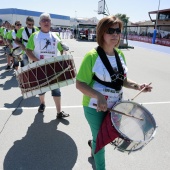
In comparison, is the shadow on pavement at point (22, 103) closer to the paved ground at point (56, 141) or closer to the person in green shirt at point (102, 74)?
A: the paved ground at point (56, 141)

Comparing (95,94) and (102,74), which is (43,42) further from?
(95,94)

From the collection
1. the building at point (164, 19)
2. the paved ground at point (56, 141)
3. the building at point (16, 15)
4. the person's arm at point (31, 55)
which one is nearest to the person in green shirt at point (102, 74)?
the paved ground at point (56, 141)

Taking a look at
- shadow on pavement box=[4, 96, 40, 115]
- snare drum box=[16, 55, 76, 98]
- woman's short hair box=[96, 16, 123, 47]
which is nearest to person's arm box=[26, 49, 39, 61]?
snare drum box=[16, 55, 76, 98]

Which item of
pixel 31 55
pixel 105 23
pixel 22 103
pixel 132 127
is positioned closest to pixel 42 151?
pixel 132 127

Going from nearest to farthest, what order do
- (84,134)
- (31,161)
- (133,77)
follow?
(31,161) → (84,134) → (133,77)

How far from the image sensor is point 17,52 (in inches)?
280

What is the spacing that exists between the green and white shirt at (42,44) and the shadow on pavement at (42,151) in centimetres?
133

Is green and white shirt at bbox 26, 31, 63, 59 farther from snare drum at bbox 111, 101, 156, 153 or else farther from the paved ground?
snare drum at bbox 111, 101, 156, 153

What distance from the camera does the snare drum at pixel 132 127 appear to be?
6.36 ft

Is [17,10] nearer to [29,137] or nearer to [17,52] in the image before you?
[17,52]

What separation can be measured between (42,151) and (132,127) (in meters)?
1.56

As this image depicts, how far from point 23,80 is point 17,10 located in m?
65.3

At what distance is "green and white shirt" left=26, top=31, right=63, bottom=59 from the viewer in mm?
3898

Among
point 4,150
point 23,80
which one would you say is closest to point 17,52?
point 23,80
